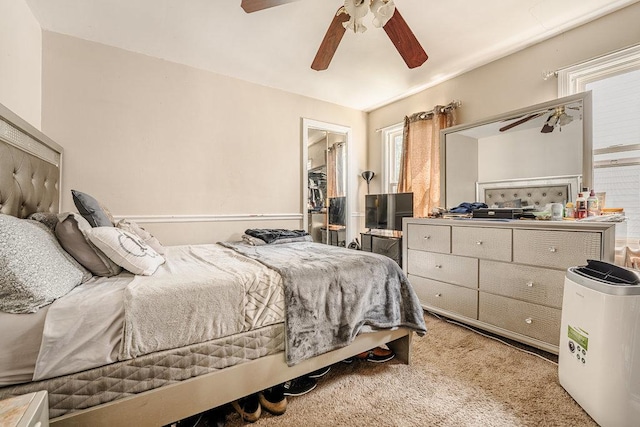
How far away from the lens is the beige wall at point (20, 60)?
1.64 metres

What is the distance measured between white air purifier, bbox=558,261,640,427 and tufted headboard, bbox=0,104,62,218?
2845 millimetres

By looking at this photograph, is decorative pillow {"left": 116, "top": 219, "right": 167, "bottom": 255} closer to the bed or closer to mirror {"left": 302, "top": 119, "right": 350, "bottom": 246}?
the bed

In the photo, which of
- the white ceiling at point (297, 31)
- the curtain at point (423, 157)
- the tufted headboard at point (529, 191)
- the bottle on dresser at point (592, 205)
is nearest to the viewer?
the bottle on dresser at point (592, 205)

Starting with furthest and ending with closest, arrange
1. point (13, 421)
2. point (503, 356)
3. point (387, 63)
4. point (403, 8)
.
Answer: point (387, 63) < point (403, 8) < point (503, 356) < point (13, 421)

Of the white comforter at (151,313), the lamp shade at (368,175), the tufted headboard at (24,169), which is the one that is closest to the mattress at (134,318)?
the white comforter at (151,313)

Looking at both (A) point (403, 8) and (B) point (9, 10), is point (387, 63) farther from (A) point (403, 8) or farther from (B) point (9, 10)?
(B) point (9, 10)

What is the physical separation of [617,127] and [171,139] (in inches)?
146

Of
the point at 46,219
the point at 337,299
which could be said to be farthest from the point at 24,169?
the point at 337,299

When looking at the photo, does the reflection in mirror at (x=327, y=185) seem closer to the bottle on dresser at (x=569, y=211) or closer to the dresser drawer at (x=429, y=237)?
the dresser drawer at (x=429, y=237)

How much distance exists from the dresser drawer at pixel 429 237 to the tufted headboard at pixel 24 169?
→ 278 cm

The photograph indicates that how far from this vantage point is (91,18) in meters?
2.08

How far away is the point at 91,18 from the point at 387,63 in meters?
2.54

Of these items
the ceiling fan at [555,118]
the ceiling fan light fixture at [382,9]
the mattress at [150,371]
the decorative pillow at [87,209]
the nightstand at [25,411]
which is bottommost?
the mattress at [150,371]

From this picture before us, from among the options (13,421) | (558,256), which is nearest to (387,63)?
(558,256)
